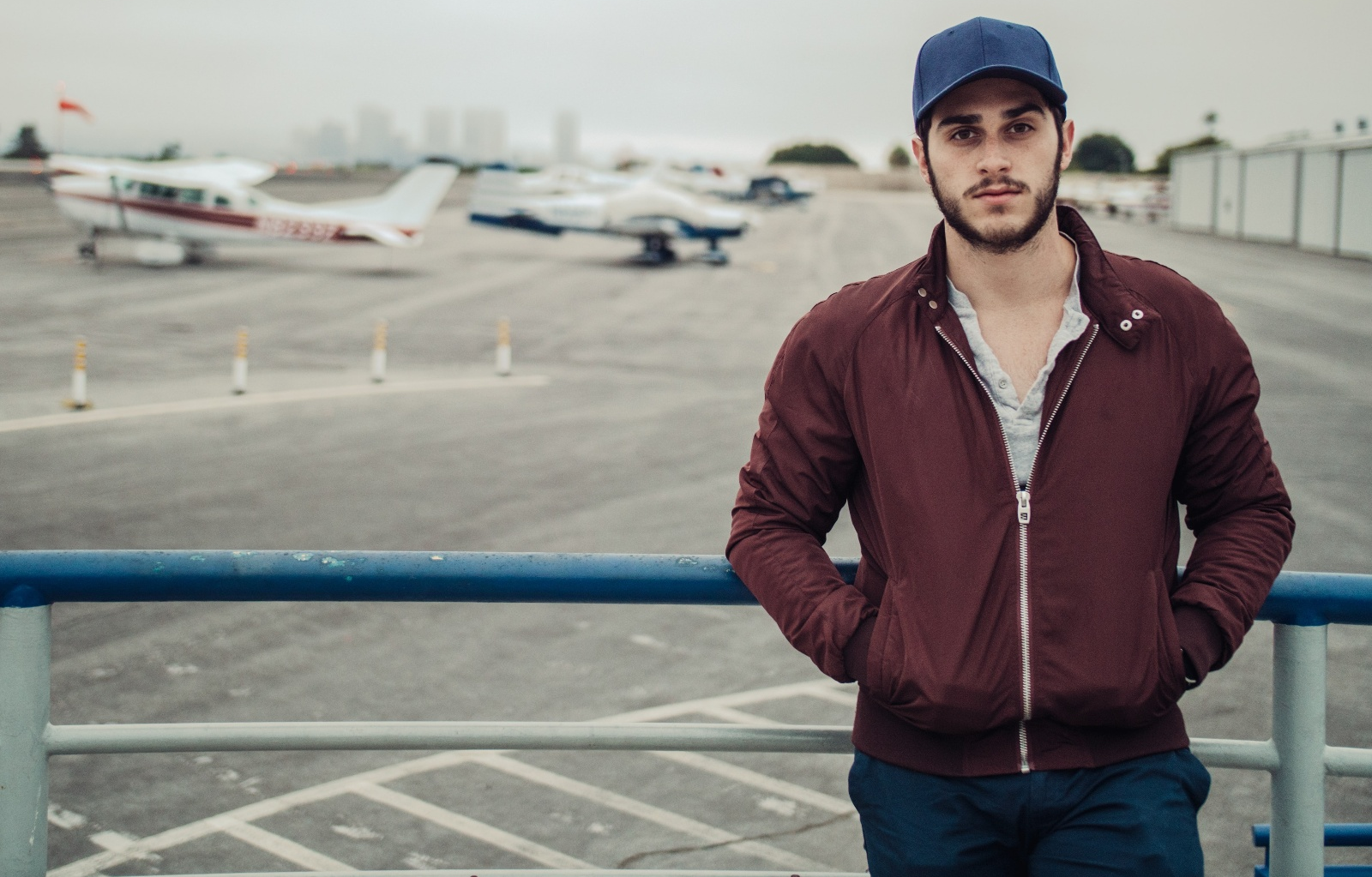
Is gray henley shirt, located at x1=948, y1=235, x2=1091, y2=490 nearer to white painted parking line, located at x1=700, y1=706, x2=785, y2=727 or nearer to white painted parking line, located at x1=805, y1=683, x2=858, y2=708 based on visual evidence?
white painted parking line, located at x1=700, y1=706, x2=785, y2=727

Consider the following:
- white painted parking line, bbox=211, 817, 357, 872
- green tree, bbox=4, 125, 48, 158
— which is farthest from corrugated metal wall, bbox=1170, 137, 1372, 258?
green tree, bbox=4, 125, 48, 158

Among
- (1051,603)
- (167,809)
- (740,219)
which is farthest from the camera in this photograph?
(740,219)

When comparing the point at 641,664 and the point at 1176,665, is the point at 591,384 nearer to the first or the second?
the point at 641,664

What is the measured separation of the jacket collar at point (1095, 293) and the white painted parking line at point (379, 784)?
3.66 m

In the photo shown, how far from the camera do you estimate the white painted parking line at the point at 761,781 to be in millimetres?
5969

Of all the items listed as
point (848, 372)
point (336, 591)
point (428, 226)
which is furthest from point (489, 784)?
point (428, 226)

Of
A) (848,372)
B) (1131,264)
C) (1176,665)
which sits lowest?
(1176,665)

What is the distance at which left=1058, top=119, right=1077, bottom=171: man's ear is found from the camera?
8.00 feet


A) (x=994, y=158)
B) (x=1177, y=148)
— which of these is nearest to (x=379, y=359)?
(x=994, y=158)

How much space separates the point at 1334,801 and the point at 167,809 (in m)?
5.71

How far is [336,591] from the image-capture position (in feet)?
8.02

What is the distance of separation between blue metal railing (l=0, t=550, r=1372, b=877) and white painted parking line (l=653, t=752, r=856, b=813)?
3.57 meters

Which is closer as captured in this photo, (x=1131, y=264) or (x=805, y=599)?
(x=805, y=599)

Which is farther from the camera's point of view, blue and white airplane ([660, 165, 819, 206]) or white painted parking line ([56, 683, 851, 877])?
blue and white airplane ([660, 165, 819, 206])
